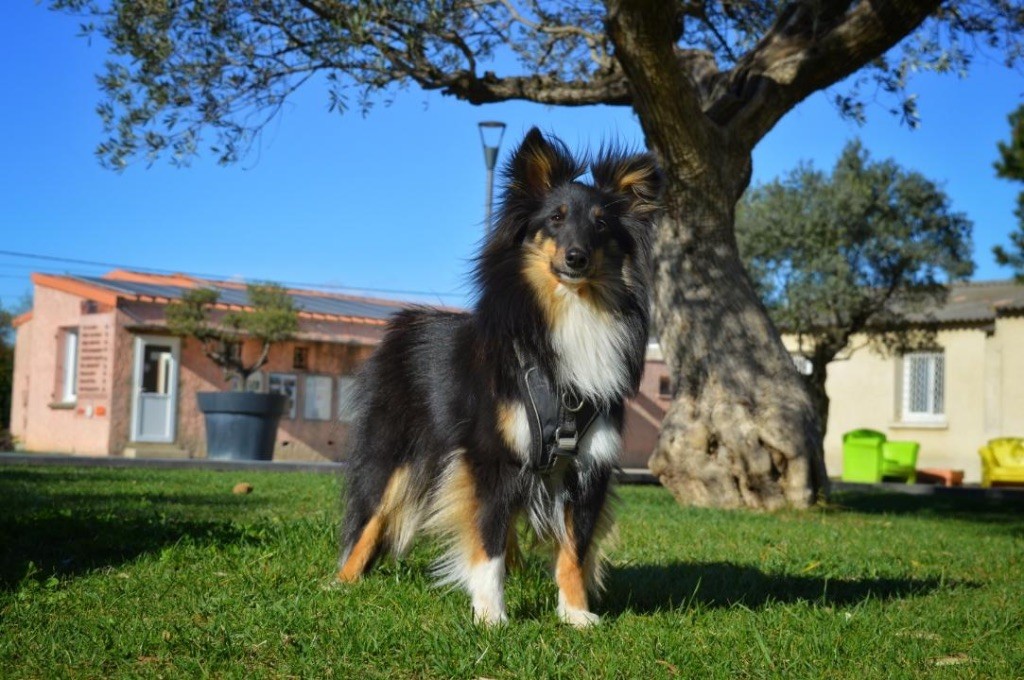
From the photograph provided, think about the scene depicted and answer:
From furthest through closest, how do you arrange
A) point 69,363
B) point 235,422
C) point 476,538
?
point 69,363 < point 235,422 < point 476,538

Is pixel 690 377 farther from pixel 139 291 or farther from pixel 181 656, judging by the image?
pixel 139 291

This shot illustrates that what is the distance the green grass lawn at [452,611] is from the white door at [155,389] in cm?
1770

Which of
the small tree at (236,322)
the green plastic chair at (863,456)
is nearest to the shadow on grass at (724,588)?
the small tree at (236,322)

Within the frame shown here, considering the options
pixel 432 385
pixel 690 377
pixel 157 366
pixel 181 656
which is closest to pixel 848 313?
pixel 690 377

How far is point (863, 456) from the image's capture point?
79.5ft

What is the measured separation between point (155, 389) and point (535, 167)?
897 inches

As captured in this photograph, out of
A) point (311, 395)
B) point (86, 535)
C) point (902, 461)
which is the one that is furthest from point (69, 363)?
point (86, 535)

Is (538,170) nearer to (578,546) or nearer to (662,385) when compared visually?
(578,546)

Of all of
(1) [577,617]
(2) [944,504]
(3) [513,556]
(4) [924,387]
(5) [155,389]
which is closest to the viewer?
(1) [577,617]

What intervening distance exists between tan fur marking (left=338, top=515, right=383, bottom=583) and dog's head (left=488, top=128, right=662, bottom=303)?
64.3 inches

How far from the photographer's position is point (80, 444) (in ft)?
84.8

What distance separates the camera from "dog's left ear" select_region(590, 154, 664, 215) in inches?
197

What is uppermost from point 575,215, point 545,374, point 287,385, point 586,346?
point 575,215

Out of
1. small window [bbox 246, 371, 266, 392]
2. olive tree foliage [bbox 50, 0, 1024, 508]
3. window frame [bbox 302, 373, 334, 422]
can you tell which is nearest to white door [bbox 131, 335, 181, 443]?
small window [bbox 246, 371, 266, 392]
